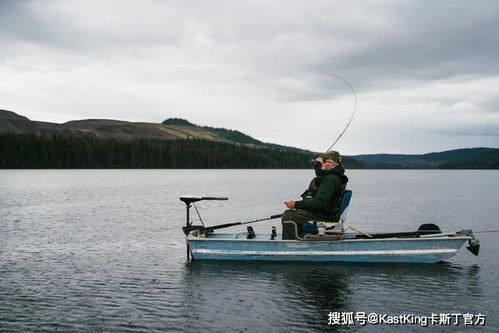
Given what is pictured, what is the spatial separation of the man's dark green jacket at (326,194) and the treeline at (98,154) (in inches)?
5427

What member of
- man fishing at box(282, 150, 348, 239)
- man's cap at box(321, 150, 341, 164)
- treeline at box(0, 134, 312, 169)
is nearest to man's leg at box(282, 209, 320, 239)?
man fishing at box(282, 150, 348, 239)

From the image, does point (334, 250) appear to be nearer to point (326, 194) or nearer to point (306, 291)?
point (326, 194)

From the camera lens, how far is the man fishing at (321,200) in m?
15.8

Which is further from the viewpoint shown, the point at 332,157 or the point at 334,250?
the point at 334,250

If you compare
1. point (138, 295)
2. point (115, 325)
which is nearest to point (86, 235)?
point (138, 295)

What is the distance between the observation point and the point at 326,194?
15781 millimetres

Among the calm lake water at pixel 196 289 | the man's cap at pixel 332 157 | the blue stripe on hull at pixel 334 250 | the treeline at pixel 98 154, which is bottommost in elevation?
the calm lake water at pixel 196 289

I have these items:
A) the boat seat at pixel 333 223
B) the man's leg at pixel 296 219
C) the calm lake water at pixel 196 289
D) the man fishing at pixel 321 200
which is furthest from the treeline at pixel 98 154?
the boat seat at pixel 333 223

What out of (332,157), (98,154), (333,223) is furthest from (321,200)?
(98,154)

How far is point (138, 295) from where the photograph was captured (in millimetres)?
13125

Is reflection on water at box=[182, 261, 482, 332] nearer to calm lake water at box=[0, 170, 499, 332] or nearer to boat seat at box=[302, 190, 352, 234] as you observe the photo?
calm lake water at box=[0, 170, 499, 332]

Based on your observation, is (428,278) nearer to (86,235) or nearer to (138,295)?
(138,295)

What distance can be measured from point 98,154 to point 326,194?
14985 cm

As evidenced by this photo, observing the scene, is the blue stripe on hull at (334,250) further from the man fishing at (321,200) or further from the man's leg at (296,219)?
the man fishing at (321,200)
